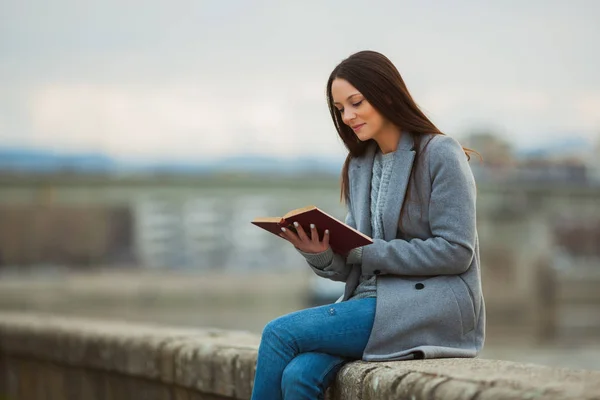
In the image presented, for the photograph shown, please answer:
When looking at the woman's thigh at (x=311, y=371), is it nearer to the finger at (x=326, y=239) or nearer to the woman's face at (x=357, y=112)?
the finger at (x=326, y=239)

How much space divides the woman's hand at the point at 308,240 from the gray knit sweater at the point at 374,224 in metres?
0.02

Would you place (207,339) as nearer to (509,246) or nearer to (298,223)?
(298,223)

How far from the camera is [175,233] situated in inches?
2215

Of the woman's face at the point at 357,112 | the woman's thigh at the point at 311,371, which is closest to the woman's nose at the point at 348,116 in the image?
the woman's face at the point at 357,112

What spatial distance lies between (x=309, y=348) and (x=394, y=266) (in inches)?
13.5

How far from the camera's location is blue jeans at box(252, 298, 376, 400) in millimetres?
3307

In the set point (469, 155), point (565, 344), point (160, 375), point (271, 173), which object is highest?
point (469, 155)

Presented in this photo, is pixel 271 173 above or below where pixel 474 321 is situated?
below

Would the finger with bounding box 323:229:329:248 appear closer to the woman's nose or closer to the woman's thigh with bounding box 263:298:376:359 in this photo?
the woman's thigh with bounding box 263:298:376:359

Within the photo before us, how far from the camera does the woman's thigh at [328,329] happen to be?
338 centimetres

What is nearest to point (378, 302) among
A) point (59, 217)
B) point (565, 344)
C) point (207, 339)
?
point (207, 339)

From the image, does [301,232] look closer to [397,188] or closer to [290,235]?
[290,235]

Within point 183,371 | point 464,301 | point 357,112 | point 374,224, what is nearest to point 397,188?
→ point 374,224

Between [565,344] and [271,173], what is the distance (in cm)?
1684
